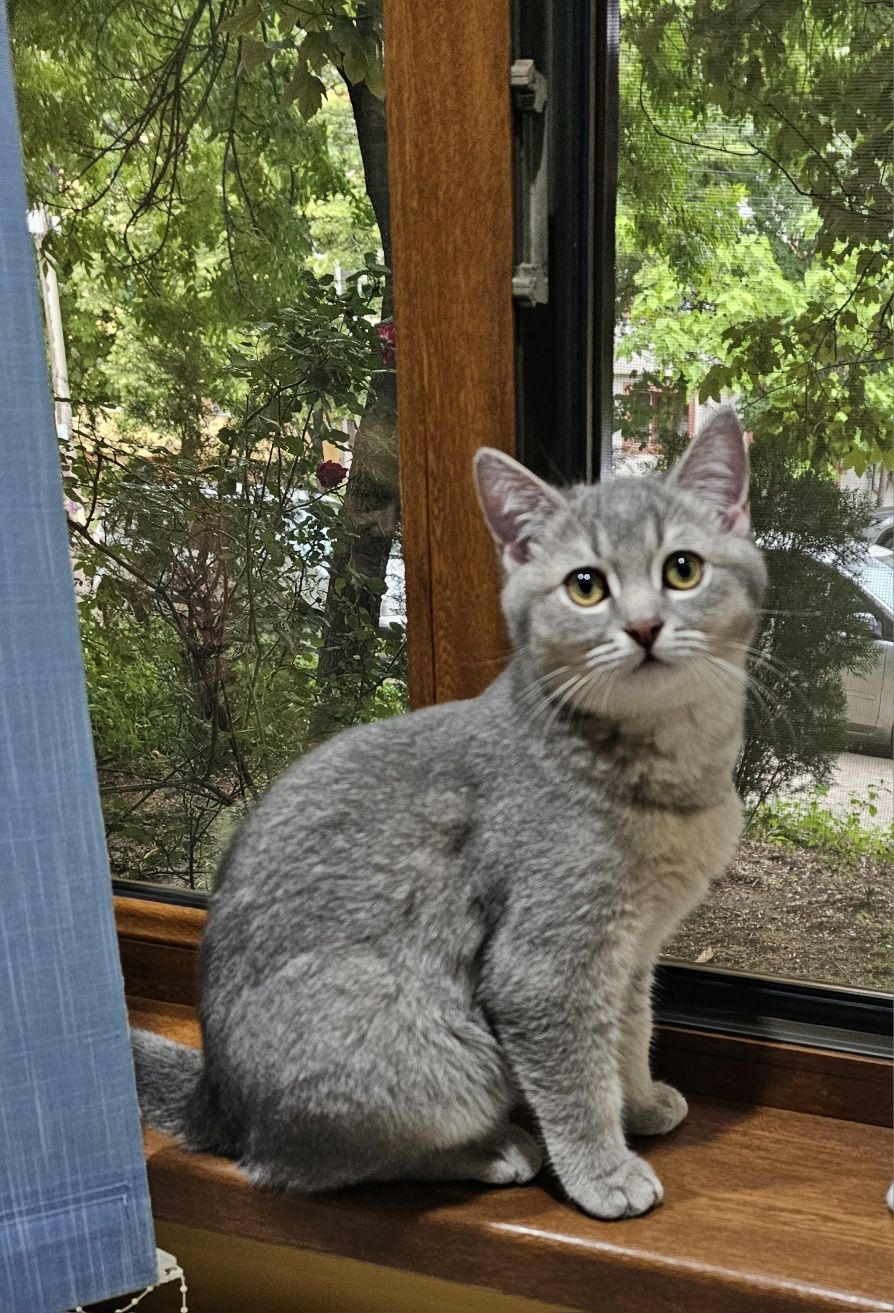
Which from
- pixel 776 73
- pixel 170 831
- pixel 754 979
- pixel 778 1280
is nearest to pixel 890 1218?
pixel 778 1280

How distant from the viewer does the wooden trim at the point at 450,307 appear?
1.06m

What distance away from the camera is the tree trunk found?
1.19 m

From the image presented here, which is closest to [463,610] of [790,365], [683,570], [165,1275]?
[683,570]

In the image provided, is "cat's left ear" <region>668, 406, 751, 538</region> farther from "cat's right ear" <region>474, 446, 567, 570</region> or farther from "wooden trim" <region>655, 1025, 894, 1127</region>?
"wooden trim" <region>655, 1025, 894, 1127</region>

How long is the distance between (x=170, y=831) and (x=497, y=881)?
1.88 ft

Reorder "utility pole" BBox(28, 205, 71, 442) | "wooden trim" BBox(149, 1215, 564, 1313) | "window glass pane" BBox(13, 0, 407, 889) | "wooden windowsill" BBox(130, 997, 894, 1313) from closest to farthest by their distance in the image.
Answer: "wooden windowsill" BBox(130, 997, 894, 1313) < "wooden trim" BBox(149, 1215, 564, 1313) < "window glass pane" BBox(13, 0, 407, 889) < "utility pole" BBox(28, 205, 71, 442)

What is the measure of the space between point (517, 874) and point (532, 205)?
615 mm

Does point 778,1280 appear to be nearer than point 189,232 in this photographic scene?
Yes

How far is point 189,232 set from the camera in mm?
1312

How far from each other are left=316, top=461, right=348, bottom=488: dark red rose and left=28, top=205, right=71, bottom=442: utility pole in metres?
0.33

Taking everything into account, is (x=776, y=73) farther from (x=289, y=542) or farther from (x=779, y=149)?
(x=289, y=542)

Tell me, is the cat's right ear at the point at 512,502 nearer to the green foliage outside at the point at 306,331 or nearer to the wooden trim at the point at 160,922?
the green foliage outside at the point at 306,331

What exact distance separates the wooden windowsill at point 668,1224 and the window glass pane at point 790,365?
0.18 metres

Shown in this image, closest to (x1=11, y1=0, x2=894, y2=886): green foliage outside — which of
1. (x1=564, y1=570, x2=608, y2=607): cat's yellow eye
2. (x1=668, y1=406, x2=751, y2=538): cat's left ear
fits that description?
(x1=668, y1=406, x2=751, y2=538): cat's left ear
